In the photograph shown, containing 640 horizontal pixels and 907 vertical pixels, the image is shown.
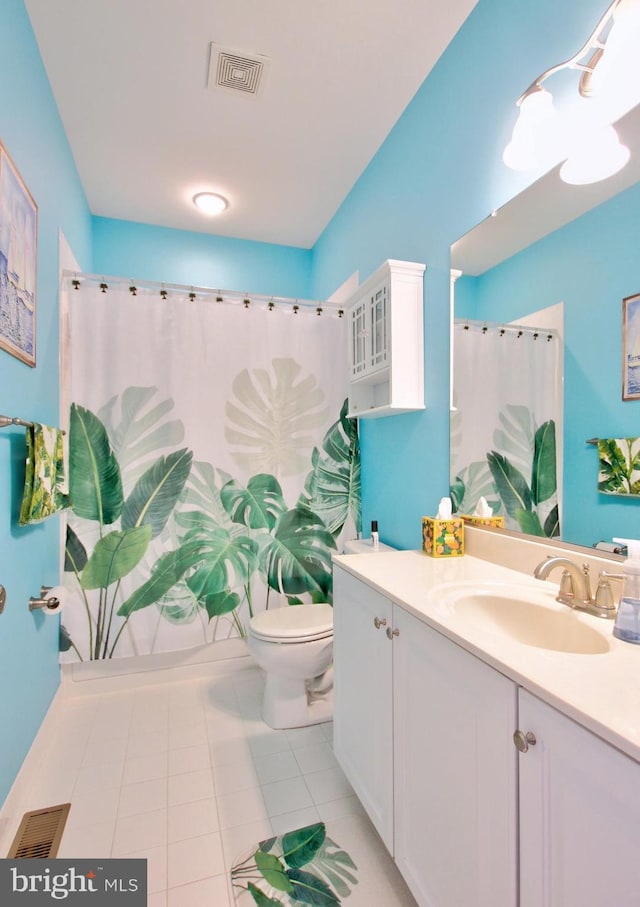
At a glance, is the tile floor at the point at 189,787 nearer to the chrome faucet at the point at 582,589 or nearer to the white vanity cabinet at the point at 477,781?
the white vanity cabinet at the point at 477,781

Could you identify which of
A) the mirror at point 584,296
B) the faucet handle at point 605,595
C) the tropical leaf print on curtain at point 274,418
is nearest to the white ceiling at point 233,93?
the mirror at point 584,296

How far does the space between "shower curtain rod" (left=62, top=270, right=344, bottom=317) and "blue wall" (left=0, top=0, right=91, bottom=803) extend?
0.48 ft

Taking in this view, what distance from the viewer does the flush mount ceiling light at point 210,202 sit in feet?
8.29

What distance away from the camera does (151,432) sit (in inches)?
84.1

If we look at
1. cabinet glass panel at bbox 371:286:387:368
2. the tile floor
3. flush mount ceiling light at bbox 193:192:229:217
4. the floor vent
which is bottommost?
the tile floor

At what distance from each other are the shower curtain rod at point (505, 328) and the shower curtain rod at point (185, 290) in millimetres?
1029

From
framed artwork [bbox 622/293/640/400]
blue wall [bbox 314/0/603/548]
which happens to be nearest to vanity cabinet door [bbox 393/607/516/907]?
framed artwork [bbox 622/293/640/400]

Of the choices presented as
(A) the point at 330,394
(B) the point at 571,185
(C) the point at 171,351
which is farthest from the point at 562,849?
(C) the point at 171,351

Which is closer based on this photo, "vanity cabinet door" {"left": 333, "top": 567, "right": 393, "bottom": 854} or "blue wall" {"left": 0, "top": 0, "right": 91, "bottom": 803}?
"vanity cabinet door" {"left": 333, "top": 567, "right": 393, "bottom": 854}

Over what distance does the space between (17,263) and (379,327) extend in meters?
1.28

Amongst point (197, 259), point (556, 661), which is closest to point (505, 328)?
point (556, 661)

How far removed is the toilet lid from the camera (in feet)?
5.89

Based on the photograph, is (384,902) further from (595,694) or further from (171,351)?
(171,351)

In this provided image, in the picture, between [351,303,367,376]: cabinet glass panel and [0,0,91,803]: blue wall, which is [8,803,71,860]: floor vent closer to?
[0,0,91,803]: blue wall
